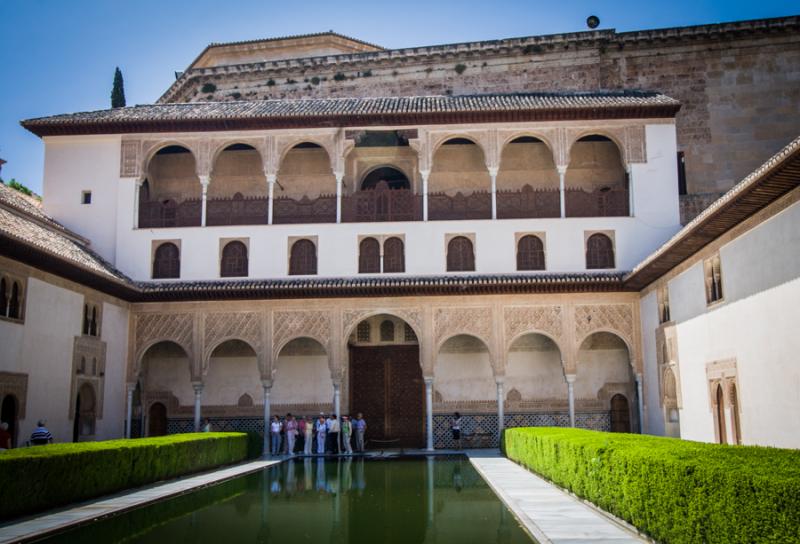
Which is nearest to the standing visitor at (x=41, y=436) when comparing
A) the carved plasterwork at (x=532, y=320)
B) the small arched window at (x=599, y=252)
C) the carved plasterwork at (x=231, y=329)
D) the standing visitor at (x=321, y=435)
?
the carved plasterwork at (x=231, y=329)

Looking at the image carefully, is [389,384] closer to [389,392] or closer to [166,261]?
[389,392]

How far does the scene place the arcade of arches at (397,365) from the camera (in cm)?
2130

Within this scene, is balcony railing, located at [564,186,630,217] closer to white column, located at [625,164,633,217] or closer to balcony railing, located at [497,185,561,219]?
white column, located at [625,164,633,217]

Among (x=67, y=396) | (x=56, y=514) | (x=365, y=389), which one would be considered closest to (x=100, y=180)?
(x=67, y=396)

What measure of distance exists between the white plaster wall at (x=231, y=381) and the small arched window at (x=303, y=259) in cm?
308

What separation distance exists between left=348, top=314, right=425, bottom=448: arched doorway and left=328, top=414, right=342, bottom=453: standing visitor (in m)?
1.72

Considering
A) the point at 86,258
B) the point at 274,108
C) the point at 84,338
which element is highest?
the point at 274,108

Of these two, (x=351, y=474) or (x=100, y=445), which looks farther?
(x=351, y=474)

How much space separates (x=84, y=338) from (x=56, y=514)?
9.43 meters

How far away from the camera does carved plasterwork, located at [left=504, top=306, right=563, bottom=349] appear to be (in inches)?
836

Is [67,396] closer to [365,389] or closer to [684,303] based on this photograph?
[365,389]

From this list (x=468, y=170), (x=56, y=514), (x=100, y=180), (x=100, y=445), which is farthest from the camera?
(x=468, y=170)

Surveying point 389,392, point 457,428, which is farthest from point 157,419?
point 457,428

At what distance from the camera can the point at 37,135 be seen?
23281mm
